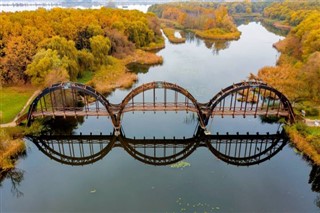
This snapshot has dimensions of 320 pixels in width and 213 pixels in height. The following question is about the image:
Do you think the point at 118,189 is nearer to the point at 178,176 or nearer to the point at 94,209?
the point at 94,209

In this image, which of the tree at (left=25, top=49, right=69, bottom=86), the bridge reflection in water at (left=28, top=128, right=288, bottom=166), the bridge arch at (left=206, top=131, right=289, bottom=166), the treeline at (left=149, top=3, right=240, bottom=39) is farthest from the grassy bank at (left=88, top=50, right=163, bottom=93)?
the treeline at (left=149, top=3, right=240, bottom=39)

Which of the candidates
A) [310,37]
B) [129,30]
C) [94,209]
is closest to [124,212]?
[94,209]

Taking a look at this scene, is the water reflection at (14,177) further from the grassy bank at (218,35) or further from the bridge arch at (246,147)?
the grassy bank at (218,35)

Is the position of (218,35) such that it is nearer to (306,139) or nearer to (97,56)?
(97,56)

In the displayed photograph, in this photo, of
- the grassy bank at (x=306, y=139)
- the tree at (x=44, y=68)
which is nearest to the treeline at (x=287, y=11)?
the grassy bank at (x=306, y=139)

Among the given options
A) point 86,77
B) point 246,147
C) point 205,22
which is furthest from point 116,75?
point 205,22

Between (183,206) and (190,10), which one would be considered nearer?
(183,206)
